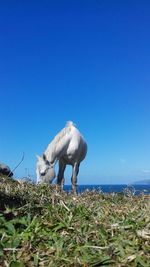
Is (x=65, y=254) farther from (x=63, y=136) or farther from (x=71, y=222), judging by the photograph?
(x=63, y=136)

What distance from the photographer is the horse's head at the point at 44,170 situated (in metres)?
20.1

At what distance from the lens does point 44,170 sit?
20.1 m

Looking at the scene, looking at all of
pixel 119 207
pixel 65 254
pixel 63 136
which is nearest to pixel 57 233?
pixel 65 254

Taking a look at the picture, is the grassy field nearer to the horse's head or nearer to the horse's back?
the horse's head

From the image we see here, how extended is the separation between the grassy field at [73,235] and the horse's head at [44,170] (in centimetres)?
1399

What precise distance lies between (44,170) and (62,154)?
1.05 metres

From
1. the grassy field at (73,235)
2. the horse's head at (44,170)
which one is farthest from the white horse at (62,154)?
the grassy field at (73,235)

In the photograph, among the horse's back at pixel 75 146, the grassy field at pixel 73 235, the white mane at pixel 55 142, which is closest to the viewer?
the grassy field at pixel 73 235

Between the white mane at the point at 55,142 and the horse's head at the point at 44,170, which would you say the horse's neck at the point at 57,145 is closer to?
the white mane at the point at 55,142

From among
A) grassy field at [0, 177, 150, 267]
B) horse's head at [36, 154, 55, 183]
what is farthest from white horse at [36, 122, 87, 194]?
grassy field at [0, 177, 150, 267]

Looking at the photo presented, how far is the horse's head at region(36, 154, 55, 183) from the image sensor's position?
790 inches

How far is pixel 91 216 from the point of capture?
17.6ft

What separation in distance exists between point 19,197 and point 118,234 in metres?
2.70

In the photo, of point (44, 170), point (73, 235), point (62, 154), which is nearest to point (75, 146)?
point (62, 154)
